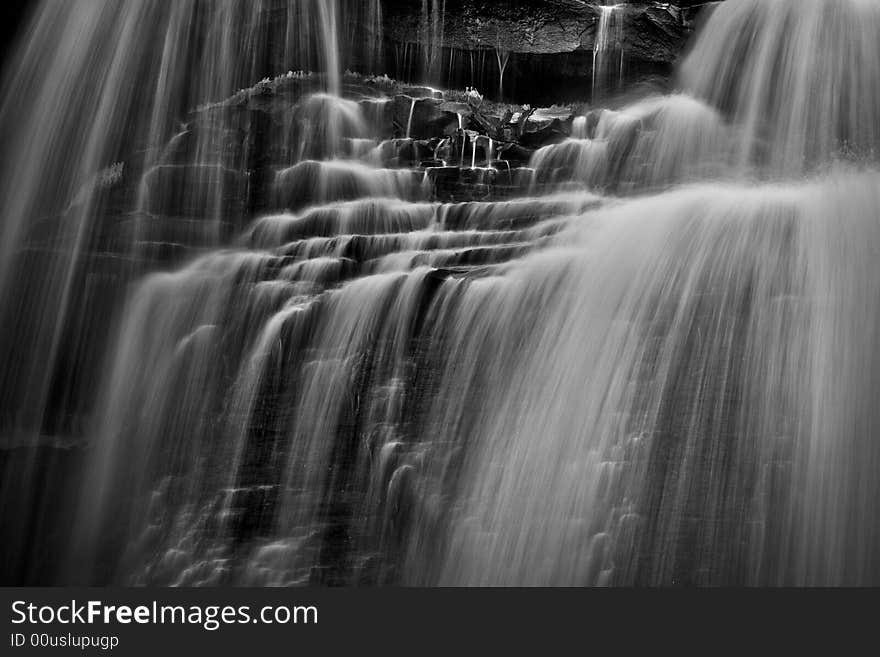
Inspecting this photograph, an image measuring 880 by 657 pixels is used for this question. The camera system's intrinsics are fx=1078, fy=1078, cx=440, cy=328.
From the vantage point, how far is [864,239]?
30.7ft

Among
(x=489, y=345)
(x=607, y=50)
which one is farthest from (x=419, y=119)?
(x=489, y=345)

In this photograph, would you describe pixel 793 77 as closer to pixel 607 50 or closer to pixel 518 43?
pixel 607 50

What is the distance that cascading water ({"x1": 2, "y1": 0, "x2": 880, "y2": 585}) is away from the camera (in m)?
8.48

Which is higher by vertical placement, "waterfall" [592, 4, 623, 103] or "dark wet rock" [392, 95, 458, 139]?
"waterfall" [592, 4, 623, 103]

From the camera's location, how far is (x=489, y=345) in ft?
32.2

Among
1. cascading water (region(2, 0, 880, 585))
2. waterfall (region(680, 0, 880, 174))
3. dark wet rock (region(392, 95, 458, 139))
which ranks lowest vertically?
cascading water (region(2, 0, 880, 585))

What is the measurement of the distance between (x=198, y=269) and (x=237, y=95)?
154 inches

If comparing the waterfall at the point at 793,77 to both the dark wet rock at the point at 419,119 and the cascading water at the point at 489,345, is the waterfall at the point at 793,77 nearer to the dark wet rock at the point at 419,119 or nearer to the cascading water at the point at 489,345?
the cascading water at the point at 489,345

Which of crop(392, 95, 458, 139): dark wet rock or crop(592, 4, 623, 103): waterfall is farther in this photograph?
crop(592, 4, 623, 103): waterfall

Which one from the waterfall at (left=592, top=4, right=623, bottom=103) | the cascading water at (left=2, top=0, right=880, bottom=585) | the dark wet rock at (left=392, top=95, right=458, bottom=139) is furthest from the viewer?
the waterfall at (left=592, top=4, right=623, bottom=103)

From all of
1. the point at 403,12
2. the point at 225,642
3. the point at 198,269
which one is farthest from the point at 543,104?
the point at 225,642

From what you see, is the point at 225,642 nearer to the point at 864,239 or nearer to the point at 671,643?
the point at 671,643

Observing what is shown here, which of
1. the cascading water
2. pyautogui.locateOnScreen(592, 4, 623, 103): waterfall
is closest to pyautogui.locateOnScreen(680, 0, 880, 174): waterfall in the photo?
the cascading water

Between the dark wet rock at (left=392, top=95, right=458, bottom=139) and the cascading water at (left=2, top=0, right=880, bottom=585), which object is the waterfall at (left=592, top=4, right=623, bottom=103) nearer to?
the cascading water at (left=2, top=0, right=880, bottom=585)
